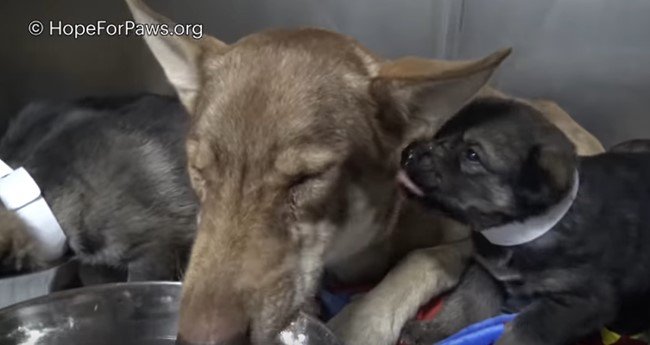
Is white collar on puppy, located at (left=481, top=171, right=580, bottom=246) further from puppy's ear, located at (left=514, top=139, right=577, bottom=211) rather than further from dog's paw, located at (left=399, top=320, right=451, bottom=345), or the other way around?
dog's paw, located at (left=399, top=320, right=451, bottom=345)

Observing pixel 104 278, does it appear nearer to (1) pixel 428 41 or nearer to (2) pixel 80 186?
(2) pixel 80 186

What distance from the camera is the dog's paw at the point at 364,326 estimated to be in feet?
6.02

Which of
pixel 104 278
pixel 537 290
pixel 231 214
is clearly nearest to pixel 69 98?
pixel 104 278

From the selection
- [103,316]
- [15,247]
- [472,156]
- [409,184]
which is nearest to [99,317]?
[103,316]

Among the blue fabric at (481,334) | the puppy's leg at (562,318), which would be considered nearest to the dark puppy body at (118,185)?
the blue fabric at (481,334)

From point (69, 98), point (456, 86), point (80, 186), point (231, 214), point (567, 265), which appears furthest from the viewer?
point (69, 98)

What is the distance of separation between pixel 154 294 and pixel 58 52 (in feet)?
3.10

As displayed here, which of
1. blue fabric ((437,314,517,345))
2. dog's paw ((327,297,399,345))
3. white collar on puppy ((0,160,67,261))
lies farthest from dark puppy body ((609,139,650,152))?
white collar on puppy ((0,160,67,261))

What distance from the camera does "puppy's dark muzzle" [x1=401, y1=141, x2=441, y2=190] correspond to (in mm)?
1678

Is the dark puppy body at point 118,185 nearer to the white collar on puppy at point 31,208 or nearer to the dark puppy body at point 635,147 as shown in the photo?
the white collar on puppy at point 31,208

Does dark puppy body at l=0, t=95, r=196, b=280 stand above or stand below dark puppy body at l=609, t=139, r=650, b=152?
below

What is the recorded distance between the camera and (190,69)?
70.7 inches

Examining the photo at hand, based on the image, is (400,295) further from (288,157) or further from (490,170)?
(288,157)

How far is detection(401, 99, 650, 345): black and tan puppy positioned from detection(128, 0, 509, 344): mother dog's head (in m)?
0.09
